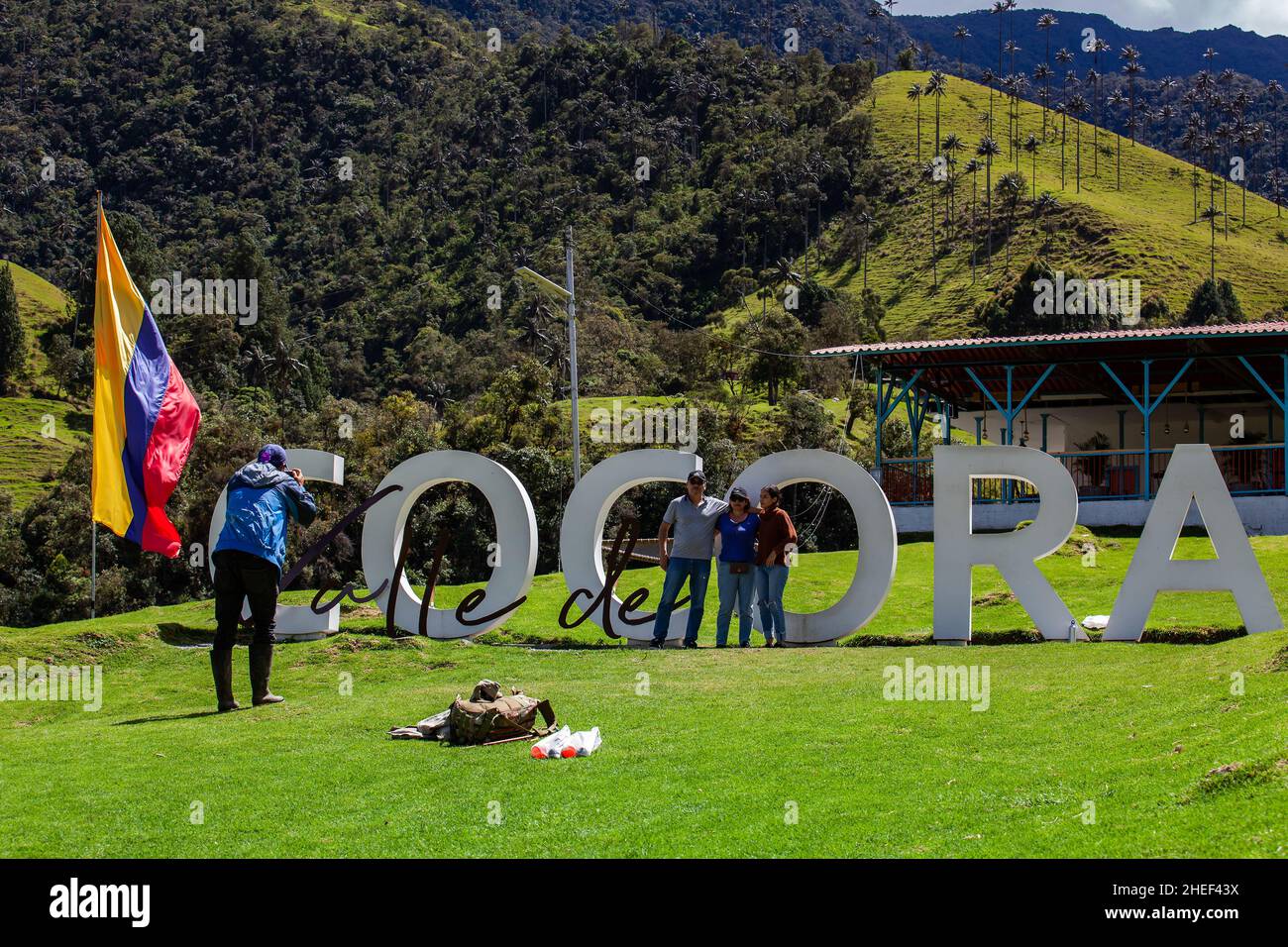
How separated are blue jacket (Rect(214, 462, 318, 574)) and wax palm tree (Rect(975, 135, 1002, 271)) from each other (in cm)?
8537

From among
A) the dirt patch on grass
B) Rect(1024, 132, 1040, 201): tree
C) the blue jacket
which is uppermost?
Rect(1024, 132, 1040, 201): tree

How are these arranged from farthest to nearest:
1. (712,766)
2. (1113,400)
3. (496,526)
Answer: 1. (1113,400)
2. (496,526)
3. (712,766)

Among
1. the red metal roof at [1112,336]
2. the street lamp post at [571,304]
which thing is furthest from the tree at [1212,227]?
the street lamp post at [571,304]

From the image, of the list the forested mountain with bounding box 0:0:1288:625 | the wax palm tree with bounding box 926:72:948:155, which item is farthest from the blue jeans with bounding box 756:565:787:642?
the wax palm tree with bounding box 926:72:948:155

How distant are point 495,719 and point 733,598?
6.52 m

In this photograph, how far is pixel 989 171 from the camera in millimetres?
101438

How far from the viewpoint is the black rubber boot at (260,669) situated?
11.5m

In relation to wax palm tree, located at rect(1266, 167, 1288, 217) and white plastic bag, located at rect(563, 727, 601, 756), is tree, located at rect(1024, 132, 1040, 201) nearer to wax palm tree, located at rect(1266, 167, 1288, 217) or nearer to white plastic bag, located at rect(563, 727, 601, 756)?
wax palm tree, located at rect(1266, 167, 1288, 217)

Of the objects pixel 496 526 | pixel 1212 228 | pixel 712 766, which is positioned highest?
pixel 1212 228

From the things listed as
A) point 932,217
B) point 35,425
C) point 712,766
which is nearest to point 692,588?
point 712,766

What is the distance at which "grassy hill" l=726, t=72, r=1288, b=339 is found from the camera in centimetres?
A: 8550

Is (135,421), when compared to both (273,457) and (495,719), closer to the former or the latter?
(273,457)

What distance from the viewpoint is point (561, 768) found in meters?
8.42
